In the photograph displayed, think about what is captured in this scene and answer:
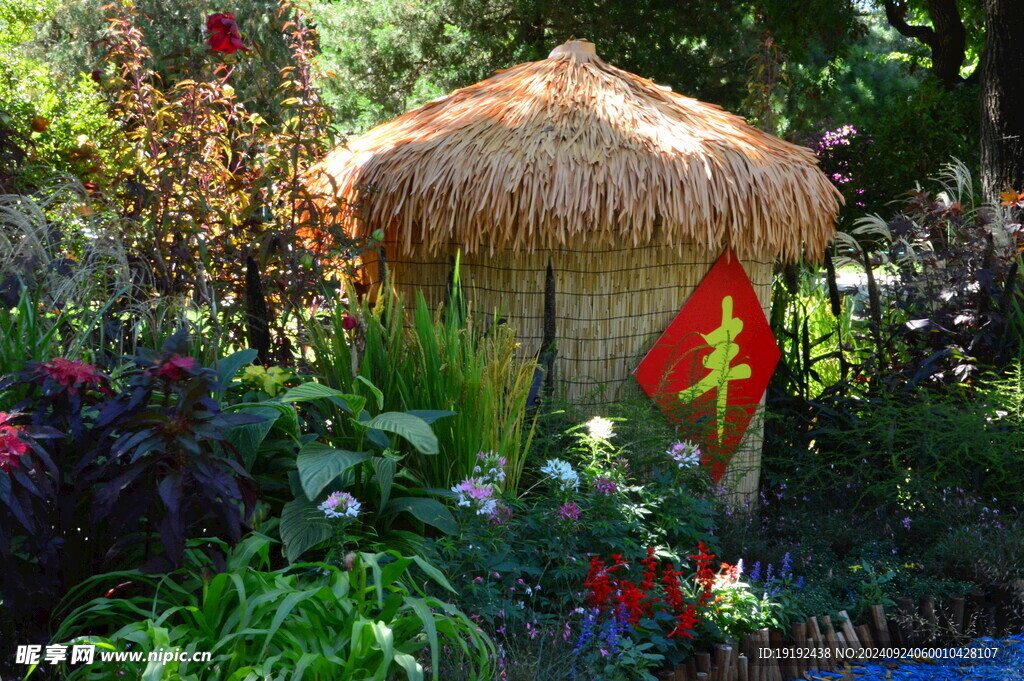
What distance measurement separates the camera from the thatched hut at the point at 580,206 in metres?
3.97

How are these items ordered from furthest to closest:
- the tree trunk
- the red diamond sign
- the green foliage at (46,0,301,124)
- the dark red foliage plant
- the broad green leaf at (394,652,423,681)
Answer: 1. the green foliage at (46,0,301,124)
2. the tree trunk
3. the red diamond sign
4. the dark red foliage plant
5. the broad green leaf at (394,652,423,681)

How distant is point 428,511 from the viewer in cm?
301

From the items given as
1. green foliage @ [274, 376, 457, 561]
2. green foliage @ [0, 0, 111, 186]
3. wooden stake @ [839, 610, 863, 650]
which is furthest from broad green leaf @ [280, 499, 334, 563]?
green foliage @ [0, 0, 111, 186]

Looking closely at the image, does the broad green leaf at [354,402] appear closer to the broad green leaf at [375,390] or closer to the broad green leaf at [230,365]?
the broad green leaf at [375,390]

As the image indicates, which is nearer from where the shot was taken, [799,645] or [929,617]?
[799,645]

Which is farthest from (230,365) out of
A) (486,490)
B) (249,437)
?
(486,490)

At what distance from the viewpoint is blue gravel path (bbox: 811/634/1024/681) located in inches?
124

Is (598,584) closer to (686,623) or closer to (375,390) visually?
(686,623)

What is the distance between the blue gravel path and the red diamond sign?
117cm

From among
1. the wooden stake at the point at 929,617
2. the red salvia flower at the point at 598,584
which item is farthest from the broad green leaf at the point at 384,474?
the wooden stake at the point at 929,617

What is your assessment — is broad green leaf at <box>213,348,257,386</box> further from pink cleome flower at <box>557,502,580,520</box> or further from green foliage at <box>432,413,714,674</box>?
pink cleome flower at <box>557,502,580,520</box>

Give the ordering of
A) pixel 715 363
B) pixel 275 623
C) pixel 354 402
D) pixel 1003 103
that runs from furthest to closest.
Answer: pixel 1003 103 < pixel 715 363 < pixel 354 402 < pixel 275 623

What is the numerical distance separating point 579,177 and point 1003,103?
4172mm

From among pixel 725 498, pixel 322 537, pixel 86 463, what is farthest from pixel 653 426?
pixel 86 463
